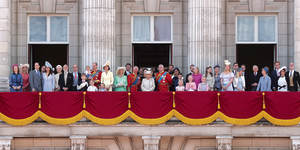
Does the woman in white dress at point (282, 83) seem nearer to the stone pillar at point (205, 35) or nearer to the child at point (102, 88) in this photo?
the stone pillar at point (205, 35)

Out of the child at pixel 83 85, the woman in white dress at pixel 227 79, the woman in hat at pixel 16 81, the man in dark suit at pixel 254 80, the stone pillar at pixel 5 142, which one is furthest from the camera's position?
the man in dark suit at pixel 254 80

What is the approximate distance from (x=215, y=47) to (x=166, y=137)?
6.10 m

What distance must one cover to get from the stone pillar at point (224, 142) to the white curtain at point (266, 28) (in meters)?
8.13

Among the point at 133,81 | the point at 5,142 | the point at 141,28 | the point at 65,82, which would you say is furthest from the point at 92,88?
the point at 141,28

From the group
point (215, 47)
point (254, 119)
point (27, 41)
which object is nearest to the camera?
point (254, 119)

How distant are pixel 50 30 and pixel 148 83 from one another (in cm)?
777

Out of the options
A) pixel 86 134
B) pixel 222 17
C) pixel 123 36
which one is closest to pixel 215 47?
pixel 222 17

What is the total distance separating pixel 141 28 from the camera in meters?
35.1

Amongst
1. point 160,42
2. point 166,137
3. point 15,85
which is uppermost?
point 160,42

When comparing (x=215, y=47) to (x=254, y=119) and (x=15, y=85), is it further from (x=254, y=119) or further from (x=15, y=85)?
(x=15, y=85)

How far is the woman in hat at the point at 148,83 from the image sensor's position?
29.9m

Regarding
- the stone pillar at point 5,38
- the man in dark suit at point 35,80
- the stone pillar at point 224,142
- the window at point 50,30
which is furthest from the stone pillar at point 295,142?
the stone pillar at point 5,38

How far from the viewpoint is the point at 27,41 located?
3506cm

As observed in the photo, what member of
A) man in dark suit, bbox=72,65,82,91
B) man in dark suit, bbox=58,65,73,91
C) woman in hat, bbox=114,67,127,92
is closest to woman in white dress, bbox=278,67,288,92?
woman in hat, bbox=114,67,127,92
